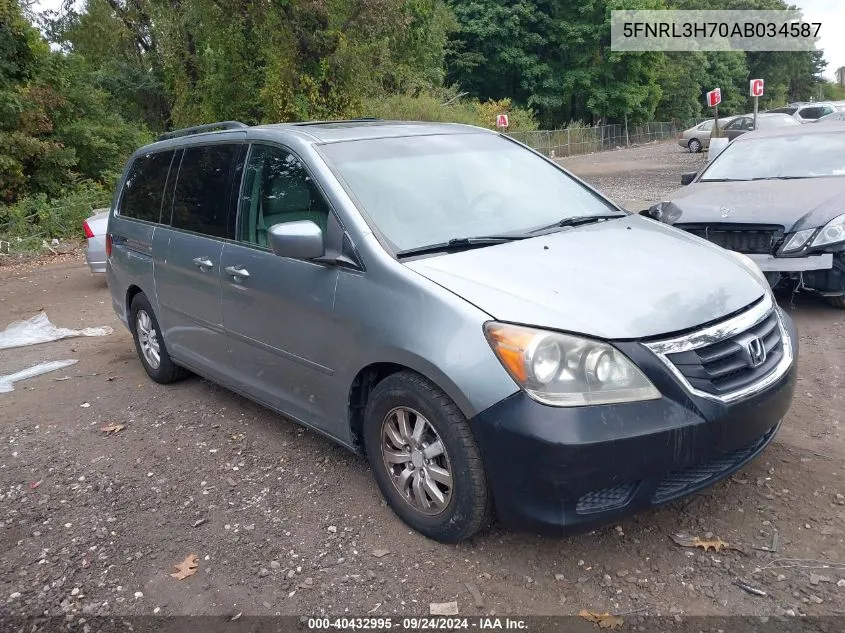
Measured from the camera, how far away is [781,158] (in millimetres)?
7367

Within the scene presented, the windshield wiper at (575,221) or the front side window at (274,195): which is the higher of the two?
the front side window at (274,195)

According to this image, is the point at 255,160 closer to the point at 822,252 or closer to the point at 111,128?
the point at 822,252

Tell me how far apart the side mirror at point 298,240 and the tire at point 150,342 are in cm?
231

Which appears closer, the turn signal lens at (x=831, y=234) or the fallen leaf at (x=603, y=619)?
the fallen leaf at (x=603, y=619)

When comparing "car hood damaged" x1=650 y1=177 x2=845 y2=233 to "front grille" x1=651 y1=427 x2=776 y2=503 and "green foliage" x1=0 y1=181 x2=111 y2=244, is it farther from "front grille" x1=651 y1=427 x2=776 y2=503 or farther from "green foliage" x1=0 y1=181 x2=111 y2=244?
"green foliage" x1=0 y1=181 x2=111 y2=244

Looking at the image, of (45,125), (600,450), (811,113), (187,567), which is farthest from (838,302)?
(811,113)

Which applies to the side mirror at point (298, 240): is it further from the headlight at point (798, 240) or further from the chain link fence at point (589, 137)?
the chain link fence at point (589, 137)

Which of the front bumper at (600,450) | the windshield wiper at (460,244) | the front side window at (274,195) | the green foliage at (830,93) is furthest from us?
the green foliage at (830,93)

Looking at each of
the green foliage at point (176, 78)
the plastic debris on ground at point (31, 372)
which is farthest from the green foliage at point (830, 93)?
the plastic debris on ground at point (31, 372)

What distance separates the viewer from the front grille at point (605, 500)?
2783 millimetres

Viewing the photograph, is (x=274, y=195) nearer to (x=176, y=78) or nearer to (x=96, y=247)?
(x=96, y=247)

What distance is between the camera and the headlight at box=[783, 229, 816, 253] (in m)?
5.87

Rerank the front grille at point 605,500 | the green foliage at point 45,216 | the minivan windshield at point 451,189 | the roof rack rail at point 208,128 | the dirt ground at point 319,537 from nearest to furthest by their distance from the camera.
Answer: the front grille at point 605,500
the dirt ground at point 319,537
the minivan windshield at point 451,189
the roof rack rail at point 208,128
the green foliage at point 45,216

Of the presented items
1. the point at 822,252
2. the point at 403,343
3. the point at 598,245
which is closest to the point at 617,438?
the point at 403,343
